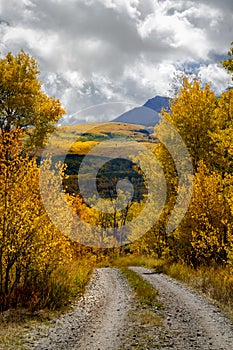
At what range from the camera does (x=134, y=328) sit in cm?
999

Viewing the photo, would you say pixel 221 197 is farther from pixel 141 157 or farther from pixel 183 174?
pixel 141 157

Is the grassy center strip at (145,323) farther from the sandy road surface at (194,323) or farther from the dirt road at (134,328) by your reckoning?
the sandy road surface at (194,323)

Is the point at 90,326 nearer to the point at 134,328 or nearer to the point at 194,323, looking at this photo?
the point at 134,328

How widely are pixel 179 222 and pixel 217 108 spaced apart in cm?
907

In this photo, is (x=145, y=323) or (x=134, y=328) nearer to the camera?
(x=134, y=328)

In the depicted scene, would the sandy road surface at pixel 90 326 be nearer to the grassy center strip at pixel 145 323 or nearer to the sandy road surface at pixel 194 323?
the grassy center strip at pixel 145 323

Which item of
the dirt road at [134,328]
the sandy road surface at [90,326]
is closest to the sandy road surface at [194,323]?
the dirt road at [134,328]

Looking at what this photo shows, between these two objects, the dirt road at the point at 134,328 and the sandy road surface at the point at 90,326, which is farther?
the sandy road surface at the point at 90,326

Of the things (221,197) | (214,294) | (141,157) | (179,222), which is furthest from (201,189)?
(141,157)

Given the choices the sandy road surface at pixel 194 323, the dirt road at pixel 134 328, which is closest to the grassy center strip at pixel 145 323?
the dirt road at pixel 134 328

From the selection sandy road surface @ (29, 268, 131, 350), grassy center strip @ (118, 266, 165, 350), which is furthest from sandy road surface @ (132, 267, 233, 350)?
sandy road surface @ (29, 268, 131, 350)

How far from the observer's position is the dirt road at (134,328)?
855 centimetres

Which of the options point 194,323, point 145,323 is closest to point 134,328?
point 145,323

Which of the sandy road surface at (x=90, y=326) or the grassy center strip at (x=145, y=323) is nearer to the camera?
the grassy center strip at (x=145, y=323)
